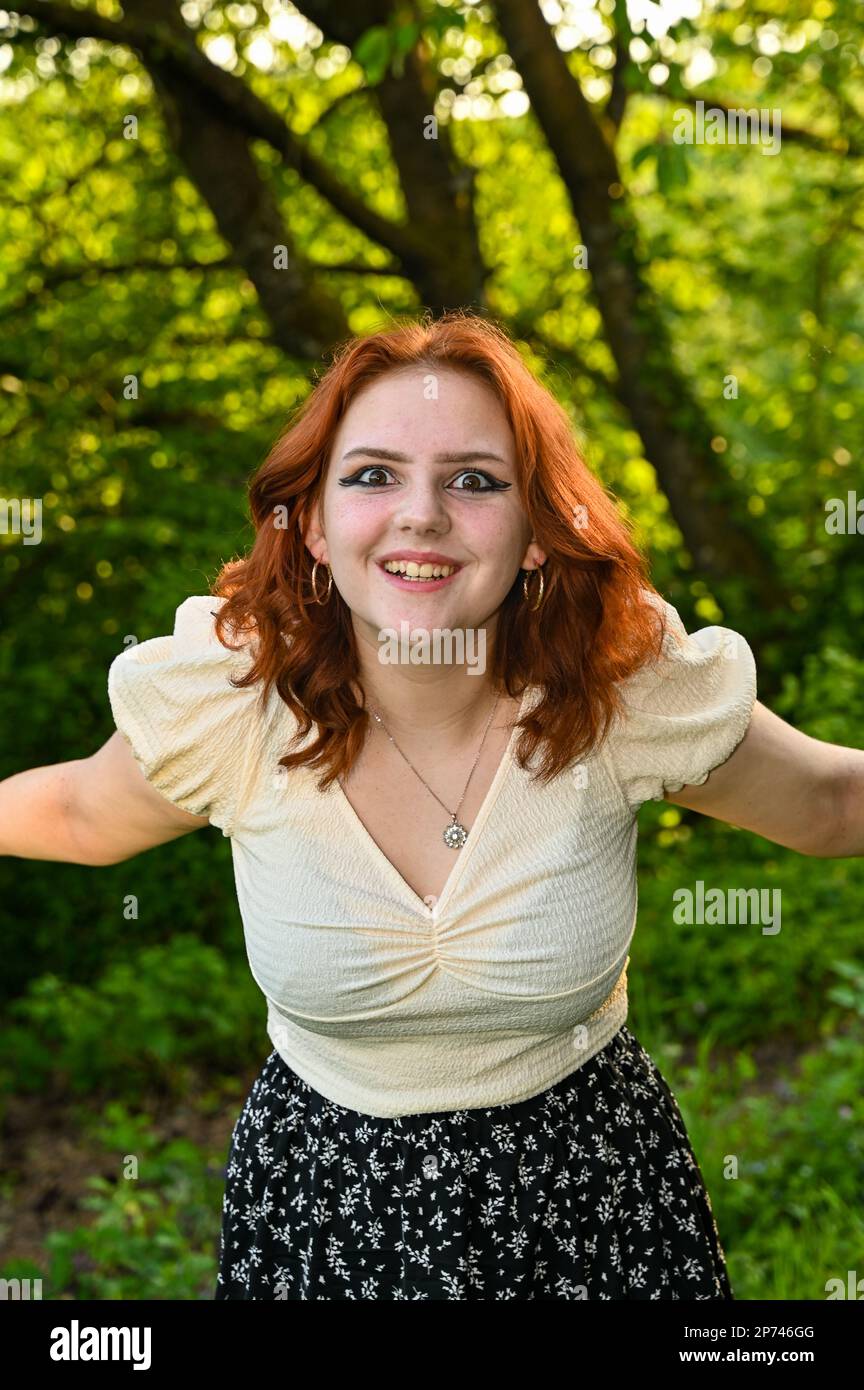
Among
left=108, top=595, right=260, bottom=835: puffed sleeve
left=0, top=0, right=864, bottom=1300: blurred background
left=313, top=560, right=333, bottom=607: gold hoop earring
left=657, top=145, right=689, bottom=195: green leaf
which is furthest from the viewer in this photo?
left=0, top=0, right=864, bottom=1300: blurred background

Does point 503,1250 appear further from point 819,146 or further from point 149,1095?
point 819,146

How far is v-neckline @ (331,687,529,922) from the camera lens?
1889mm

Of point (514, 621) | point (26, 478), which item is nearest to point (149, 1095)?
point (26, 478)

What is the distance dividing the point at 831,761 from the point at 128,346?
4.53m

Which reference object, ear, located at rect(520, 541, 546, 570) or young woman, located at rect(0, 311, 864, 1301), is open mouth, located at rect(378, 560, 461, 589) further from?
ear, located at rect(520, 541, 546, 570)

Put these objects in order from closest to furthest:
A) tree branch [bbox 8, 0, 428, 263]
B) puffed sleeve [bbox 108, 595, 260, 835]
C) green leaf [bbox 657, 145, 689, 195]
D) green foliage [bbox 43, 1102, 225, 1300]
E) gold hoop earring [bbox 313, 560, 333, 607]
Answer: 1. puffed sleeve [bbox 108, 595, 260, 835]
2. gold hoop earring [bbox 313, 560, 333, 607]
3. green foliage [bbox 43, 1102, 225, 1300]
4. green leaf [bbox 657, 145, 689, 195]
5. tree branch [bbox 8, 0, 428, 263]

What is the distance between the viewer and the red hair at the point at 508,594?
1955 mm

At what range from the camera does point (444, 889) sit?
6.24ft

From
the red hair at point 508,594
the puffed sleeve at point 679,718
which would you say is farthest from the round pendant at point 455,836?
the puffed sleeve at point 679,718

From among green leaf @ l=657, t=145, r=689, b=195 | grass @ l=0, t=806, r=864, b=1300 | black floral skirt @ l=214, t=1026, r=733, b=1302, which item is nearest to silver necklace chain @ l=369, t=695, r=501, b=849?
black floral skirt @ l=214, t=1026, r=733, b=1302

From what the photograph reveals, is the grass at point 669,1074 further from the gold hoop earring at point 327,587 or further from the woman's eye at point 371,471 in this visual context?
the woman's eye at point 371,471

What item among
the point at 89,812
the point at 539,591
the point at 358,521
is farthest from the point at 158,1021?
the point at 358,521

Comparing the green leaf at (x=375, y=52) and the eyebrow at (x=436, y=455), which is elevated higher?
the green leaf at (x=375, y=52)

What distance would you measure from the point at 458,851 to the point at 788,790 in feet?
1.55
